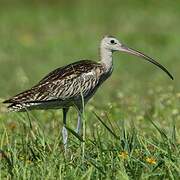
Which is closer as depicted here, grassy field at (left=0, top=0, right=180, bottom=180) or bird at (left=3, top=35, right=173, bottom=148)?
grassy field at (left=0, top=0, right=180, bottom=180)

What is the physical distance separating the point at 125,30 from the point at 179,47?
128 inches

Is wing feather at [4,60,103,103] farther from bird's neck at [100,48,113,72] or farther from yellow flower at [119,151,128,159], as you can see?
yellow flower at [119,151,128,159]

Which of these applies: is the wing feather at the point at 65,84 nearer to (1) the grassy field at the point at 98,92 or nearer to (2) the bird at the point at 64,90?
(2) the bird at the point at 64,90

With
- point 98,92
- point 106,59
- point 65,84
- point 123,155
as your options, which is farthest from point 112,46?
point 98,92

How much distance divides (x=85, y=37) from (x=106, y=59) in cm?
1179

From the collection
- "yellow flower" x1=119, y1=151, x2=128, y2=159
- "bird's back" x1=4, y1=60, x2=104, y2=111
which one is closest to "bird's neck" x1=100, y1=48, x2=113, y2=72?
"bird's back" x1=4, y1=60, x2=104, y2=111

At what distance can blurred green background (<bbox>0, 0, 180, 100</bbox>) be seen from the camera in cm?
1530

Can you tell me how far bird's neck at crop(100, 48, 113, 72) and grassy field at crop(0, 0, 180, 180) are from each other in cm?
52

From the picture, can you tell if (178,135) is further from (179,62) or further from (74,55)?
(74,55)

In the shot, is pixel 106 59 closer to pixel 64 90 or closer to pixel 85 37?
pixel 64 90

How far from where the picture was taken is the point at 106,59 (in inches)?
354

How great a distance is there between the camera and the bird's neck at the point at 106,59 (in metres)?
8.92

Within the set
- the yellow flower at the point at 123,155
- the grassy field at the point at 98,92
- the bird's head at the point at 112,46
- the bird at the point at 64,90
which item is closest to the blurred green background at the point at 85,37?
the grassy field at the point at 98,92

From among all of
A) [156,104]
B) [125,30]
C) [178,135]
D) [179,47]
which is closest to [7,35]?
[125,30]
